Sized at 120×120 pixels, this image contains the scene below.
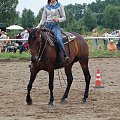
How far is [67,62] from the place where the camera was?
424 inches

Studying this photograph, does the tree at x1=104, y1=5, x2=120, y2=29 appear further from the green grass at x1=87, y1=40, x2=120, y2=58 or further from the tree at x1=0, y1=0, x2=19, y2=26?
the green grass at x1=87, y1=40, x2=120, y2=58

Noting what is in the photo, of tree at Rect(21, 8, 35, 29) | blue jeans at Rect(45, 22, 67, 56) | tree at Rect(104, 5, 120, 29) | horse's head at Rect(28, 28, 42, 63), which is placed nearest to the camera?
horse's head at Rect(28, 28, 42, 63)

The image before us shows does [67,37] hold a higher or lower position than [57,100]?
higher

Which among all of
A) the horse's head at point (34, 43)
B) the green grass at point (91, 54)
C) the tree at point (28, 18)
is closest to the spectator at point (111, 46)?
the green grass at point (91, 54)

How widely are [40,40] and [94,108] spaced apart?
6.59 feet

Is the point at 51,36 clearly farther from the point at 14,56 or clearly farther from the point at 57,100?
the point at 14,56

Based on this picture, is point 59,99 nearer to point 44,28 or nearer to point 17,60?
point 44,28

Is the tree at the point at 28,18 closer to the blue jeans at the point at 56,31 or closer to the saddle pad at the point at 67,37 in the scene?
the saddle pad at the point at 67,37

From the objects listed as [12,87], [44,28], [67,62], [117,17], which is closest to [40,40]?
[44,28]

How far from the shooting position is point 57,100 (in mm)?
10898

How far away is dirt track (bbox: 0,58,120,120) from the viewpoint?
8625 millimetres

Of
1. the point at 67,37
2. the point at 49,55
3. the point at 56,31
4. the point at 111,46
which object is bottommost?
the point at 111,46

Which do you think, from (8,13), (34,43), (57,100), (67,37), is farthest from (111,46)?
(8,13)

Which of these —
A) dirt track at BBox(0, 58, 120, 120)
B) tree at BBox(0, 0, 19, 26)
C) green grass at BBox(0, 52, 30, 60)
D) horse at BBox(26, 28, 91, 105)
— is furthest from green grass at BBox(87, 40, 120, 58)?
tree at BBox(0, 0, 19, 26)
